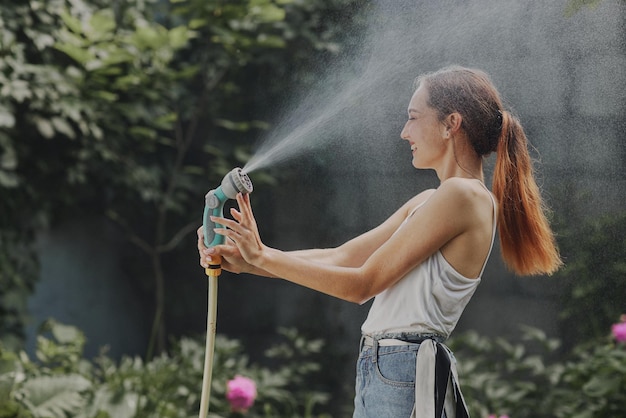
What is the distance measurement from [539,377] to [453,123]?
1.99 metres

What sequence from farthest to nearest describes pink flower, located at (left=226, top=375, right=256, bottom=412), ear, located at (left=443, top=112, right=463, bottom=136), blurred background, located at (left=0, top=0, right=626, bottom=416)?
1. pink flower, located at (left=226, top=375, right=256, bottom=412)
2. blurred background, located at (left=0, top=0, right=626, bottom=416)
3. ear, located at (left=443, top=112, right=463, bottom=136)

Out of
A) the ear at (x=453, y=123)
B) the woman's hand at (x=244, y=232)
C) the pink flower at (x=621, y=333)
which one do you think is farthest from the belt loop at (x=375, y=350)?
the pink flower at (x=621, y=333)

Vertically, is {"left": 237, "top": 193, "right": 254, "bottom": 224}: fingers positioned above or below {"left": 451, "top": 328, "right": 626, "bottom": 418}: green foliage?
below

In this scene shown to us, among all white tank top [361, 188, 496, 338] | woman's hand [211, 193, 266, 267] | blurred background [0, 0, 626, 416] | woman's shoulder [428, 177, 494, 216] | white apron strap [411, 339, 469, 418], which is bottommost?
white apron strap [411, 339, 469, 418]

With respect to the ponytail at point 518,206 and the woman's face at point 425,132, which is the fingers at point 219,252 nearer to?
the woman's face at point 425,132

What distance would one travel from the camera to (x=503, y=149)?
1.53 metres

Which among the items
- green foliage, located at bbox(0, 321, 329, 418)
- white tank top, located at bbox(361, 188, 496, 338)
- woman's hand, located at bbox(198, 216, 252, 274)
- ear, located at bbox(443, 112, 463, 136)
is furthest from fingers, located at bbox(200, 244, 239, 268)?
green foliage, located at bbox(0, 321, 329, 418)

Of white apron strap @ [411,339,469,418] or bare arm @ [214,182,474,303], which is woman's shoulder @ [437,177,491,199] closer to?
bare arm @ [214,182,474,303]

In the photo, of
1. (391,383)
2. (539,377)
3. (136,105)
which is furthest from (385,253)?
(136,105)

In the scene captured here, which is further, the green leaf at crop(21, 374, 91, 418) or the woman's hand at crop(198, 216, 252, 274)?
the green leaf at crop(21, 374, 91, 418)

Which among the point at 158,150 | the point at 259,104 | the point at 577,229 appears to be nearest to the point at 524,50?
the point at 577,229

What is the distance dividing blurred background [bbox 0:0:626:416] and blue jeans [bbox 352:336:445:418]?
22.1 inches

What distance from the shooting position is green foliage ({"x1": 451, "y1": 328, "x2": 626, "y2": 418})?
2.72 meters

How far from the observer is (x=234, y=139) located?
3941 mm
